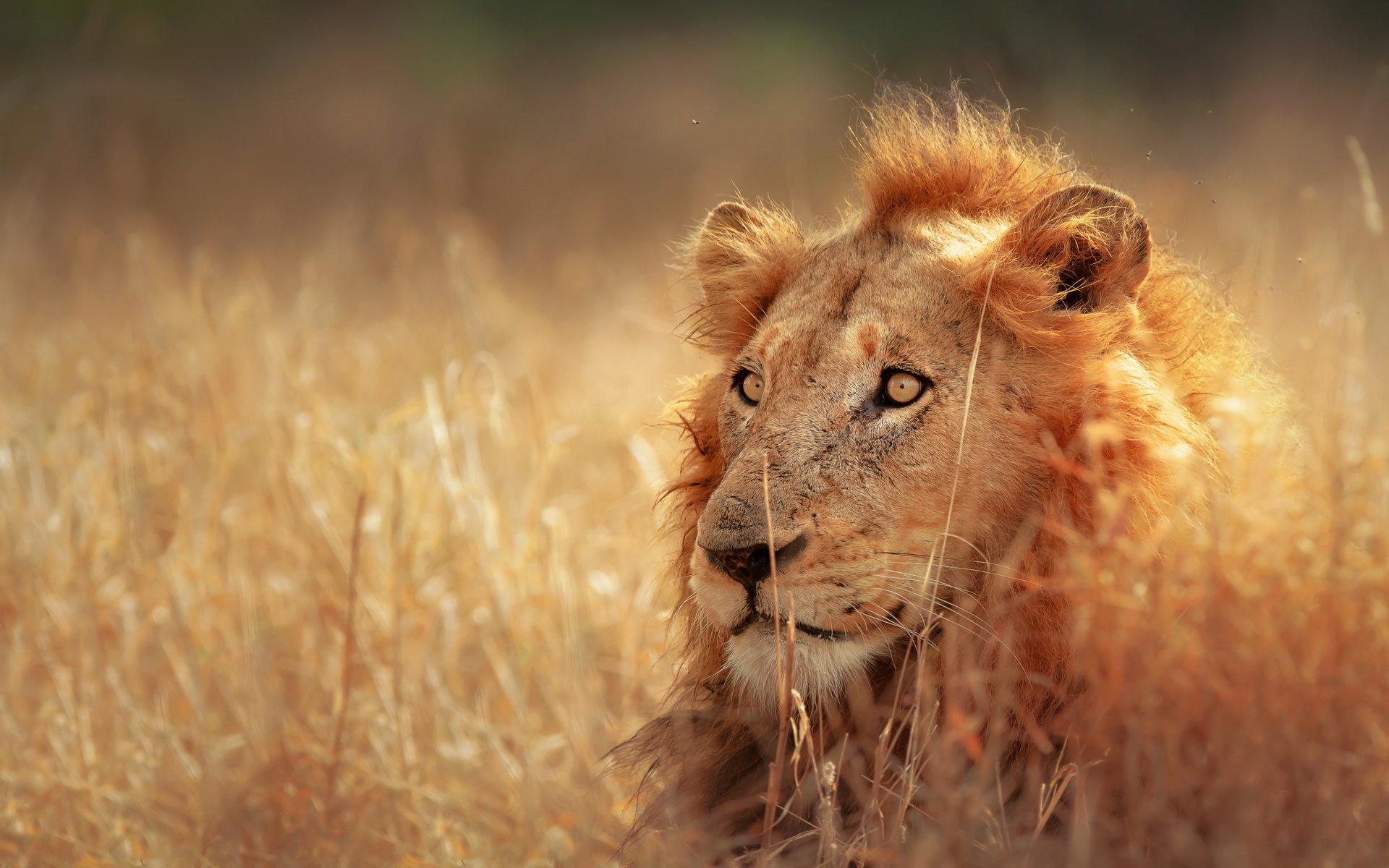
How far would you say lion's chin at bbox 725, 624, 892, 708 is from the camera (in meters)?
2.04

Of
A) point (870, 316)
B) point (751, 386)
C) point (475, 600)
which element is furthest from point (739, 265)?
point (475, 600)

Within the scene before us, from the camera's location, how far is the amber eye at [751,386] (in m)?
2.44

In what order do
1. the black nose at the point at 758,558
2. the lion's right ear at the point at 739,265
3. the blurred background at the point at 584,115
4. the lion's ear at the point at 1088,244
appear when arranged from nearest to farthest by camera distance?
the black nose at the point at 758,558 → the lion's ear at the point at 1088,244 → the lion's right ear at the point at 739,265 → the blurred background at the point at 584,115

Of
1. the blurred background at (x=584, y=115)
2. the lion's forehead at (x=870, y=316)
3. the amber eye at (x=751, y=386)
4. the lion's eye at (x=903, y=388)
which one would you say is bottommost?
the amber eye at (x=751, y=386)

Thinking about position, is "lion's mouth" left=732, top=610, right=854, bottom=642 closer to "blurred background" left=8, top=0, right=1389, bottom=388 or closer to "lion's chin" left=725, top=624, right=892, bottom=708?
"lion's chin" left=725, top=624, right=892, bottom=708

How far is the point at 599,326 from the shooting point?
8266 millimetres

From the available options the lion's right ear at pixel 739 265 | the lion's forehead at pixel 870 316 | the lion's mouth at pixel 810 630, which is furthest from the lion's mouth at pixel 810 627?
the lion's right ear at pixel 739 265

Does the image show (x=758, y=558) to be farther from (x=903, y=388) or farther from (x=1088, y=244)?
(x=1088, y=244)

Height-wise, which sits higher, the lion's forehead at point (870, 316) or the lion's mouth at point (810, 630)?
the lion's forehead at point (870, 316)

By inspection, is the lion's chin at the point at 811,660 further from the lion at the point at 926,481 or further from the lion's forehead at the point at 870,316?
the lion's forehead at the point at 870,316

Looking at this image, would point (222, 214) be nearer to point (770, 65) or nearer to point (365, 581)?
point (770, 65)

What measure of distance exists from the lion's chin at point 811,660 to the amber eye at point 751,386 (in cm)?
56

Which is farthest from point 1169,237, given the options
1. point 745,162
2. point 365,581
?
point 745,162

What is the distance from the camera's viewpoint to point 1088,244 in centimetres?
221
